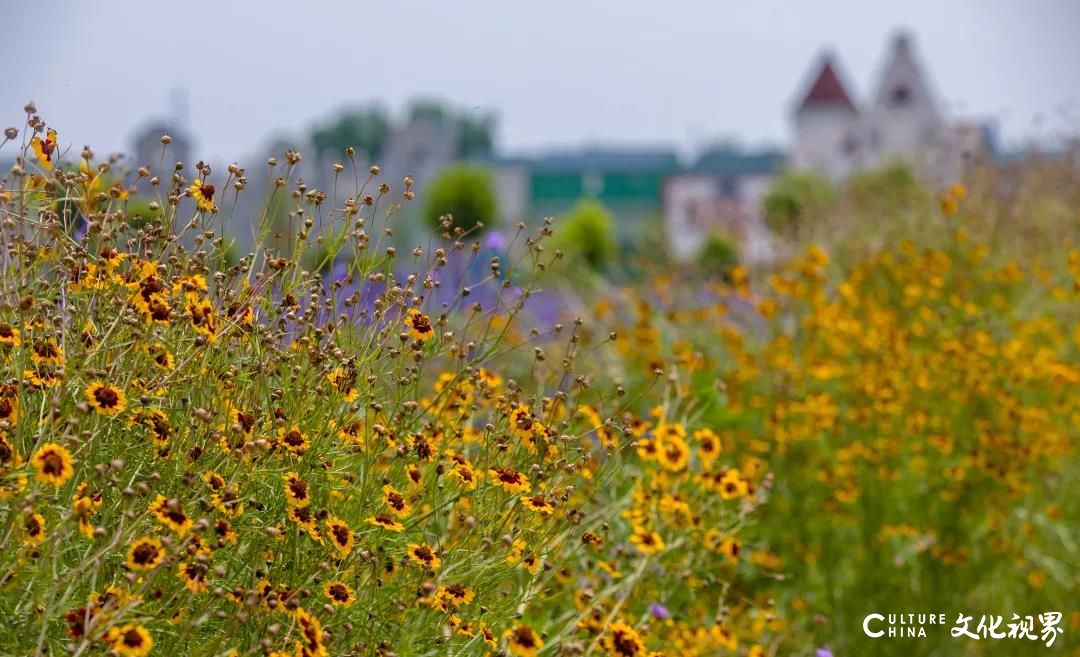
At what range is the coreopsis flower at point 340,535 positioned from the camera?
1.90 m

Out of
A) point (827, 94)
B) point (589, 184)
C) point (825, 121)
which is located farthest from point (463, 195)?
point (589, 184)

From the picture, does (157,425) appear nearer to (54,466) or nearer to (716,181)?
(54,466)

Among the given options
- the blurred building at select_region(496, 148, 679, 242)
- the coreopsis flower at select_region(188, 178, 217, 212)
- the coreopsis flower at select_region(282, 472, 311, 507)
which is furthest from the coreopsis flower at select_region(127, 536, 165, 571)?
the blurred building at select_region(496, 148, 679, 242)

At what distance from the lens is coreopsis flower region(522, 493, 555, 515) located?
2.01 m

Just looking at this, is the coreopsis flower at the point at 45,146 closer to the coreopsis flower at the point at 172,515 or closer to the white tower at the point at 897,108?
the coreopsis flower at the point at 172,515

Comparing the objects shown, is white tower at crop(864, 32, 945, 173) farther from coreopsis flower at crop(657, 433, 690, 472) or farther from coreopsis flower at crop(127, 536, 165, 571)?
coreopsis flower at crop(127, 536, 165, 571)

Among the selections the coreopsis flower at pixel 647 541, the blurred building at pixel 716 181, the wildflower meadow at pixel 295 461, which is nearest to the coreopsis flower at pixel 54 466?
the wildflower meadow at pixel 295 461

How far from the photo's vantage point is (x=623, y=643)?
212 cm

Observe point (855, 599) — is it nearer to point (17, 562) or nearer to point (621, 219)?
point (17, 562)

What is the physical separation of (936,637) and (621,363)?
1.65m

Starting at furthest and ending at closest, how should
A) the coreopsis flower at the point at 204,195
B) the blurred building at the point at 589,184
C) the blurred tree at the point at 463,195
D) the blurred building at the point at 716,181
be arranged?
1. the blurred building at the point at 589,184
2. the blurred building at the point at 716,181
3. the blurred tree at the point at 463,195
4. the coreopsis flower at the point at 204,195

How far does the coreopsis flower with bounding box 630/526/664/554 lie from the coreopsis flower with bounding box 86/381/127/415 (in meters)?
1.09

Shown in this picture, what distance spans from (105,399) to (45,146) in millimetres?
592

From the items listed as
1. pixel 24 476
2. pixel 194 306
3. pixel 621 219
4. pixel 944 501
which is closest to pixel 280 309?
pixel 194 306
